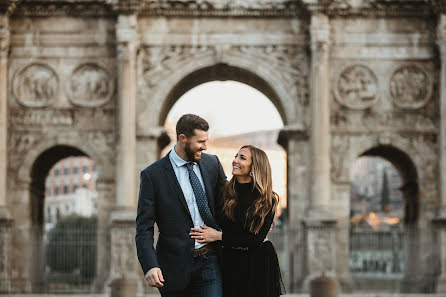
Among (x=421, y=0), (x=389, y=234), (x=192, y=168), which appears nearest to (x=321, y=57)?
(x=421, y=0)

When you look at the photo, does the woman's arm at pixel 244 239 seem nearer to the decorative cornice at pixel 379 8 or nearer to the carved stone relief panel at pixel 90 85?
the decorative cornice at pixel 379 8

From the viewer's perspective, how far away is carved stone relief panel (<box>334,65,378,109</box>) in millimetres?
21219

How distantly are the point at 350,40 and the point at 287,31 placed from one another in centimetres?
171

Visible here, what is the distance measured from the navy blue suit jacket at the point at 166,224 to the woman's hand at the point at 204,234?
0.04 m

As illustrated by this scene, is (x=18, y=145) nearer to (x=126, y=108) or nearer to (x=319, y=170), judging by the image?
(x=126, y=108)

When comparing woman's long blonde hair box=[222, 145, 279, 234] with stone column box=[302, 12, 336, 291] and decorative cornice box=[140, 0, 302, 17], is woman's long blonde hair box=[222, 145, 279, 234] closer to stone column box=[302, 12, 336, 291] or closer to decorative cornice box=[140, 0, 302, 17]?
stone column box=[302, 12, 336, 291]

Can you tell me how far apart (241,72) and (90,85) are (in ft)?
13.5

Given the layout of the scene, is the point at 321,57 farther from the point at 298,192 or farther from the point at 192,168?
the point at 192,168

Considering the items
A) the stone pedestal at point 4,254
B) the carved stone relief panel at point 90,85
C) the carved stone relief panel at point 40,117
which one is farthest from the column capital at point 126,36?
the stone pedestal at point 4,254

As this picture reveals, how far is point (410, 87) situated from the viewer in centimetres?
2130

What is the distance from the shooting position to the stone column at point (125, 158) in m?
19.9

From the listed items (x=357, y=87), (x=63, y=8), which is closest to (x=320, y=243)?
(x=357, y=87)

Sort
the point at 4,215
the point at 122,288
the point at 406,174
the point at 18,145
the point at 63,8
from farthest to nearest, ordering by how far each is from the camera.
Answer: the point at 406,174 → the point at 63,8 → the point at 18,145 → the point at 4,215 → the point at 122,288

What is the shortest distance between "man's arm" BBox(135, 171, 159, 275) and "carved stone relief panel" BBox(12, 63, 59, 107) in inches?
630
